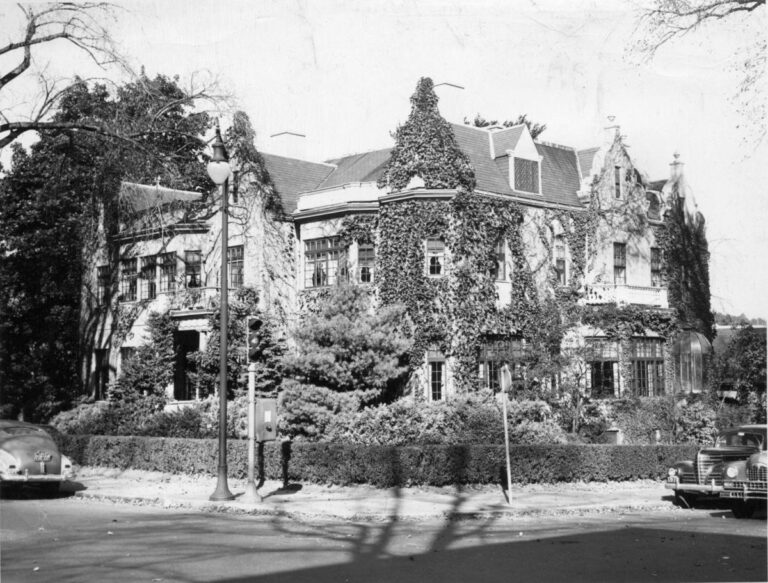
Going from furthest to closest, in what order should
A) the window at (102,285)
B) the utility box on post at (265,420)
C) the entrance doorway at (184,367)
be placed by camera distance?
the window at (102,285)
the entrance doorway at (184,367)
the utility box on post at (265,420)

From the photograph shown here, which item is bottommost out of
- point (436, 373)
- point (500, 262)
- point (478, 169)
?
point (436, 373)

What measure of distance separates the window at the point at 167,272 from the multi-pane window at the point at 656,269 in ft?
65.5

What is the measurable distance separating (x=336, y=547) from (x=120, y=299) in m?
30.5

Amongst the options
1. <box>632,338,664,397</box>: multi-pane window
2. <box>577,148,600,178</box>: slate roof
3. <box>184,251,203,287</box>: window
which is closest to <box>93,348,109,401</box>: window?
<box>184,251,203,287</box>: window

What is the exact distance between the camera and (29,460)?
20516 mm

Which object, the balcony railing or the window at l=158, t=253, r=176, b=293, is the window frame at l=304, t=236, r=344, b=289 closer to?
the window at l=158, t=253, r=176, b=293

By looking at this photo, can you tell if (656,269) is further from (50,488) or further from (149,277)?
(50,488)

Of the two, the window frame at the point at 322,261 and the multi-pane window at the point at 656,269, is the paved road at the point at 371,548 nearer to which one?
the window frame at the point at 322,261

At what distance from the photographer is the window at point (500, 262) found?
115ft

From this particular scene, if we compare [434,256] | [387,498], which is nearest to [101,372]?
[434,256]

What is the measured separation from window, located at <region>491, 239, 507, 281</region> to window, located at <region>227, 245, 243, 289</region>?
982cm

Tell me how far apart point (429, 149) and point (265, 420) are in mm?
16216

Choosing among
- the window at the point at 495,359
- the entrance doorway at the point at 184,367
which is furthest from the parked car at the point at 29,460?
the entrance doorway at the point at 184,367

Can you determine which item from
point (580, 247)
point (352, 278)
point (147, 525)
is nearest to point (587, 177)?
point (580, 247)
